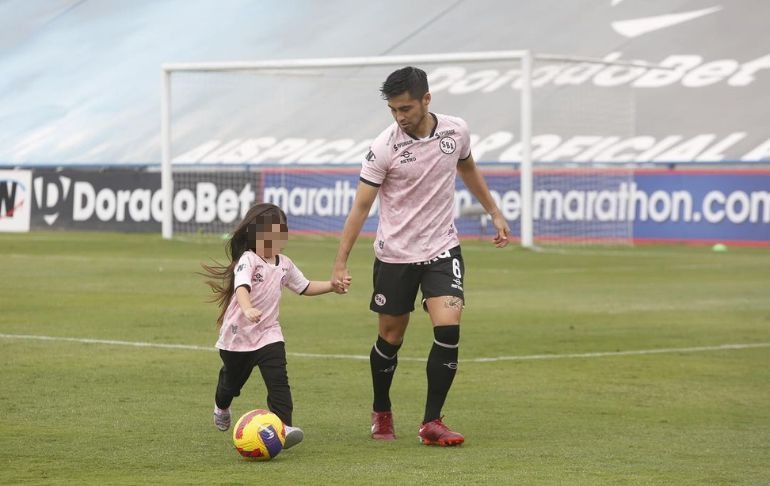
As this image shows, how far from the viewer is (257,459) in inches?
329

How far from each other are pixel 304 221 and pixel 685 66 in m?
11.4

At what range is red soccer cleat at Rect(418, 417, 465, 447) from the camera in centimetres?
888

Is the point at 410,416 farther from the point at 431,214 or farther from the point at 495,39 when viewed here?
the point at 495,39

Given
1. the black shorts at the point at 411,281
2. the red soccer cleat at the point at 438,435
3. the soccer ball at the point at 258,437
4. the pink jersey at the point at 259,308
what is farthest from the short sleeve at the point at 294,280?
the red soccer cleat at the point at 438,435

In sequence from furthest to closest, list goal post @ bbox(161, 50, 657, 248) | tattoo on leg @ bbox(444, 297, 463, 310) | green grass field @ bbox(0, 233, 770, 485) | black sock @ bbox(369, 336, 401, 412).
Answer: goal post @ bbox(161, 50, 657, 248) < black sock @ bbox(369, 336, 401, 412) < tattoo on leg @ bbox(444, 297, 463, 310) < green grass field @ bbox(0, 233, 770, 485)

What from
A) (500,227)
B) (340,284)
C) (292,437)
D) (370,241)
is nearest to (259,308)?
(340,284)

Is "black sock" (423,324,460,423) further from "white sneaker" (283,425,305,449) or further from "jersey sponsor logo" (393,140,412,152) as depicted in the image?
"jersey sponsor logo" (393,140,412,152)

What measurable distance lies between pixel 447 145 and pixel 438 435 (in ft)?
5.56

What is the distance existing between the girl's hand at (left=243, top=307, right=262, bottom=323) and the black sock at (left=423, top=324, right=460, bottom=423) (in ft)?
4.04

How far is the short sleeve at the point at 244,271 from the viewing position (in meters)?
8.74

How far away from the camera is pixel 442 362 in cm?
925

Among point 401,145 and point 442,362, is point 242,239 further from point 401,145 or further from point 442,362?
point 442,362

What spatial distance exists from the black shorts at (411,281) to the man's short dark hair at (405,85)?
39.2 inches

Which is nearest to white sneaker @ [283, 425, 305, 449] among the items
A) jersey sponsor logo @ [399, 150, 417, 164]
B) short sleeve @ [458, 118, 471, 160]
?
jersey sponsor logo @ [399, 150, 417, 164]
